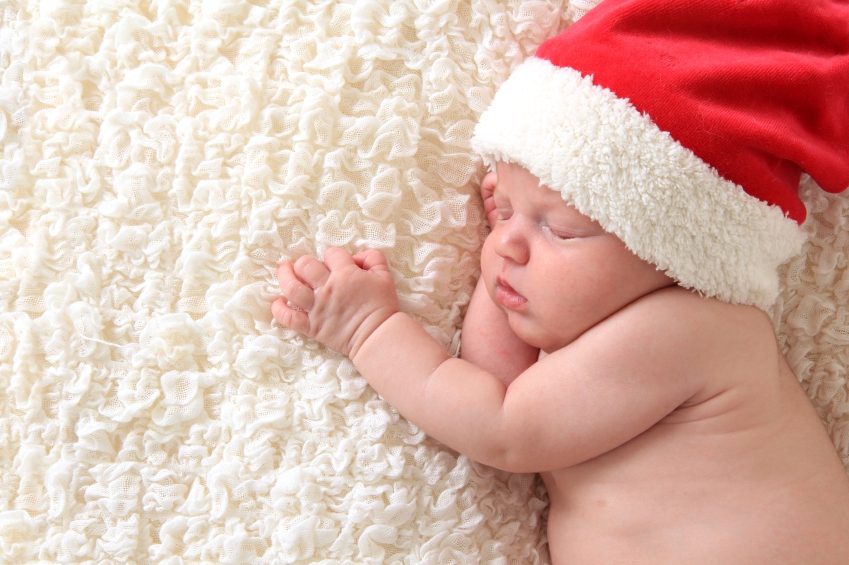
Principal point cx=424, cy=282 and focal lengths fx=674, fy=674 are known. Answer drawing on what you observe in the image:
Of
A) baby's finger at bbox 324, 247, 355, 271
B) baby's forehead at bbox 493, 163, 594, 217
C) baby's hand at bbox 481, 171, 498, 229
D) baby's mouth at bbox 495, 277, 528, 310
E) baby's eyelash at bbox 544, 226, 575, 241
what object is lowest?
baby's mouth at bbox 495, 277, 528, 310

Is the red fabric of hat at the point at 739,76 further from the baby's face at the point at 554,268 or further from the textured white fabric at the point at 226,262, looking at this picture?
the textured white fabric at the point at 226,262

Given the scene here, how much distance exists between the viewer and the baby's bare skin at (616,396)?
3.33ft

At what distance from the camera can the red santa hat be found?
955 millimetres

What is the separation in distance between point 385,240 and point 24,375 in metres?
0.63

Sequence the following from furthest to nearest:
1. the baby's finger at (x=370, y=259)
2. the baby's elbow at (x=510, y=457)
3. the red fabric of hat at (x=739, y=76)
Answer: the baby's finger at (x=370, y=259)
the baby's elbow at (x=510, y=457)
the red fabric of hat at (x=739, y=76)

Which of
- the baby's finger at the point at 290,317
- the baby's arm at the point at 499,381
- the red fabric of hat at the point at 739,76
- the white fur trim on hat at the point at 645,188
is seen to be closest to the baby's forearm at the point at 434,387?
the baby's arm at the point at 499,381

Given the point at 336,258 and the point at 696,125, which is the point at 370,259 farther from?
the point at 696,125

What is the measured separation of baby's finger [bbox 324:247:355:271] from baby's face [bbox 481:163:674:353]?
0.25 metres

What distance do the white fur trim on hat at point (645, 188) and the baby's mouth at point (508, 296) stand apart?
0.19 meters

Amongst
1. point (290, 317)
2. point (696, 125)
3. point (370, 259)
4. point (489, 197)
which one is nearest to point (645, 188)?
point (696, 125)

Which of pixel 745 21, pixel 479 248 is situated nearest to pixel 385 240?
pixel 479 248

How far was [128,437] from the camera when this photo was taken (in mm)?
1101

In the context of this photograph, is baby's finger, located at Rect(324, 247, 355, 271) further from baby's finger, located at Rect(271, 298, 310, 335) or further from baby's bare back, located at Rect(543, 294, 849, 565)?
baby's bare back, located at Rect(543, 294, 849, 565)

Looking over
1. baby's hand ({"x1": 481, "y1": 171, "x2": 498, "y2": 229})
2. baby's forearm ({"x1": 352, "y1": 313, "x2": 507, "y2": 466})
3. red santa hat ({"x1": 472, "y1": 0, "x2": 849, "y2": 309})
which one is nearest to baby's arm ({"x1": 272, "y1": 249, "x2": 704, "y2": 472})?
baby's forearm ({"x1": 352, "y1": 313, "x2": 507, "y2": 466})
